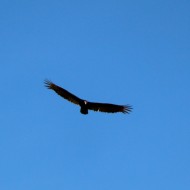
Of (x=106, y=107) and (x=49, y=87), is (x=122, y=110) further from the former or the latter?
(x=49, y=87)

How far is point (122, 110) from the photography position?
19438mm

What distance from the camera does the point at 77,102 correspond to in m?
19.1

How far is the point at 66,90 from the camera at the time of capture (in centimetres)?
1911

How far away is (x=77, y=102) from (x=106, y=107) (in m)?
1.69

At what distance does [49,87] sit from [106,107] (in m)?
3.25

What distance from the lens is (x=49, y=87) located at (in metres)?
19.4

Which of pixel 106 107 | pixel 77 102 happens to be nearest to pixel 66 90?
pixel 77 102

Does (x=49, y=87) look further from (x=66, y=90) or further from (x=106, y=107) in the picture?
(x=106, y=107)

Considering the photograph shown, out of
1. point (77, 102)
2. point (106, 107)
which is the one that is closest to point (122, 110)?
point (106, 107)

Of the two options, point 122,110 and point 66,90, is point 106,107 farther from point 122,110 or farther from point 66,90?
point 66,90

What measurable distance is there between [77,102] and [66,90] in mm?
853

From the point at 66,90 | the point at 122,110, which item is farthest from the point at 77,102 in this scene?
the point at 122,110

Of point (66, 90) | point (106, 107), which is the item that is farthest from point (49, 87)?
point (106, 107)

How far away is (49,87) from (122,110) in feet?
13.4
